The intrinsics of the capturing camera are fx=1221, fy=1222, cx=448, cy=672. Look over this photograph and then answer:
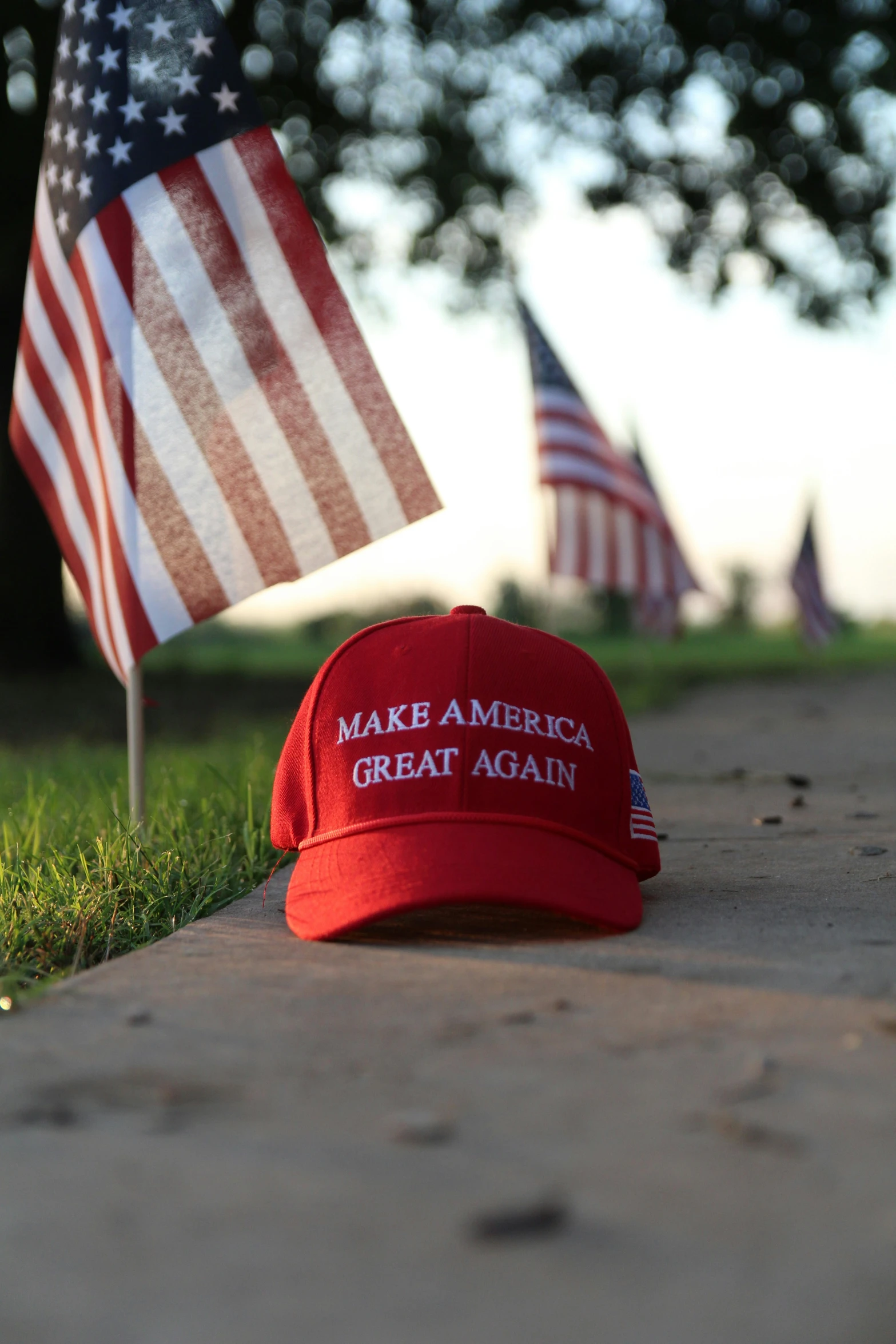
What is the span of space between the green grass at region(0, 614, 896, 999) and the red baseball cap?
43cm

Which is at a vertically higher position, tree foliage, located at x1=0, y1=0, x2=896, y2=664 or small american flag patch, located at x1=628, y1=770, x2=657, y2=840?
tree foliage, located at x1=0, y1=0, x2=896, y2=664

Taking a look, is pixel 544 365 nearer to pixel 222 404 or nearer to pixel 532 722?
pixel 222 404

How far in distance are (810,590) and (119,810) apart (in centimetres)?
1339

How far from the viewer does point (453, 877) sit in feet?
5.87

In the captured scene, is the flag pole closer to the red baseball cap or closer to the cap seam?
the red baseball cap

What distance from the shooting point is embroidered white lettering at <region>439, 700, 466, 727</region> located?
2000 millimetres

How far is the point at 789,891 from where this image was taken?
7.73 ft

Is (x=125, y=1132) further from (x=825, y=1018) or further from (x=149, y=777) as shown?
(x=149, y=777)

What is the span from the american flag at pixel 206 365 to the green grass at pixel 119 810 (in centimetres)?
47

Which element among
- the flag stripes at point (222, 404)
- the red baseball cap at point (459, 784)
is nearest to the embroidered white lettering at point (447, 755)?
the red baseball cap at point (459, 784)

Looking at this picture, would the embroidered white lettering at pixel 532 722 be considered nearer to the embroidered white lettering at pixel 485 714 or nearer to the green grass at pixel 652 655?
the embroidered white lettering at pixel 485 714

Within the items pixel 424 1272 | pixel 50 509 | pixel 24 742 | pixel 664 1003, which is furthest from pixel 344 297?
pixel 24 742

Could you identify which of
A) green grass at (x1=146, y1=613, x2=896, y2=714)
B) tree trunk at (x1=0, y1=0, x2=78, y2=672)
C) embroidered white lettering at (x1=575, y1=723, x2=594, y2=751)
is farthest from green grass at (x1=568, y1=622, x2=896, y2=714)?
embroidered white lettering at (x1=575, y1=723, x2=594, y2=751)

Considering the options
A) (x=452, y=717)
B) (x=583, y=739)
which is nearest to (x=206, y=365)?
(x=452, y=717)
